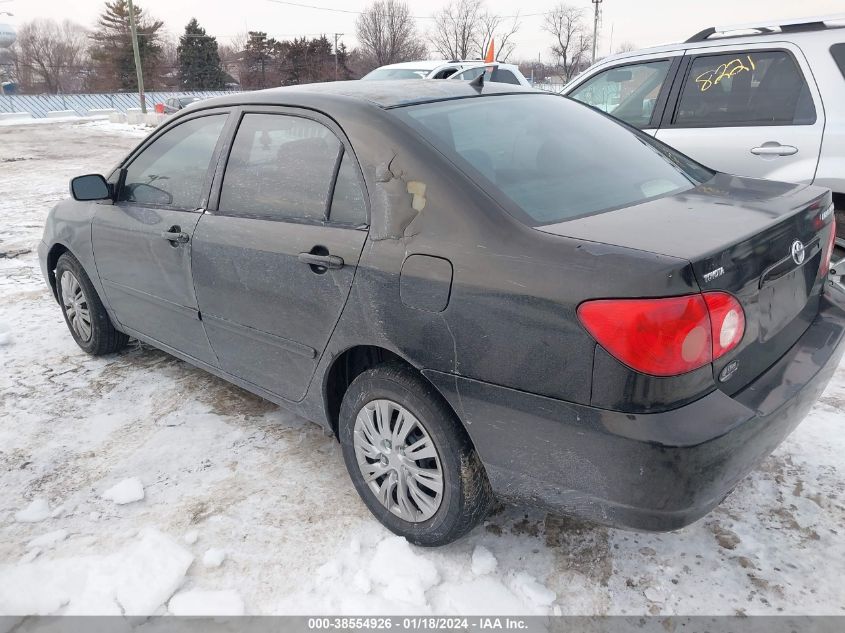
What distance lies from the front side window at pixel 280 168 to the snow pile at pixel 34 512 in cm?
149

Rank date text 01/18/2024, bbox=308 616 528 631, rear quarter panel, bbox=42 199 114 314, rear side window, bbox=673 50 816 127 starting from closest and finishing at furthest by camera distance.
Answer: date text 01/18/2024, bbox=308 616 528 631
rear quarter panel, bbox=42 199 114 314
rear side window, bbox=673 50 816 127

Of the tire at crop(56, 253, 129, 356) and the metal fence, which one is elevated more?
the metal fence

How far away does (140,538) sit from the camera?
2.66 metres

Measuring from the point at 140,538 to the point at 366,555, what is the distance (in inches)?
35.9

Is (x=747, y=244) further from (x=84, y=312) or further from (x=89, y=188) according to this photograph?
(x=84, y=312)

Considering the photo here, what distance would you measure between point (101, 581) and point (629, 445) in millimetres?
1910

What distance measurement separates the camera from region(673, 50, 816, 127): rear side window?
4.27 metres

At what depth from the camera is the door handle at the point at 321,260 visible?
8.21 feet

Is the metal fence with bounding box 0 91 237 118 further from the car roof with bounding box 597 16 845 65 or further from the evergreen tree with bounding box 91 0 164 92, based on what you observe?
the car roof with bounding box 597 16 845 65

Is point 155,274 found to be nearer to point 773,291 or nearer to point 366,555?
point 366,555

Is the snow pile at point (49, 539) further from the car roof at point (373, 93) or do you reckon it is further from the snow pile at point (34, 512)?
the car roof at point (373, 93)

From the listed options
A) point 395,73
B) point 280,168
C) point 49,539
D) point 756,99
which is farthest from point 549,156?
point 395,73

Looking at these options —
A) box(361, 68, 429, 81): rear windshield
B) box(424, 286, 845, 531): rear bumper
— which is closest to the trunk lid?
box(424, 286, 845, 531): rear bumper

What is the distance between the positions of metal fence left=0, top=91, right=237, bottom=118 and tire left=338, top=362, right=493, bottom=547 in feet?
122
